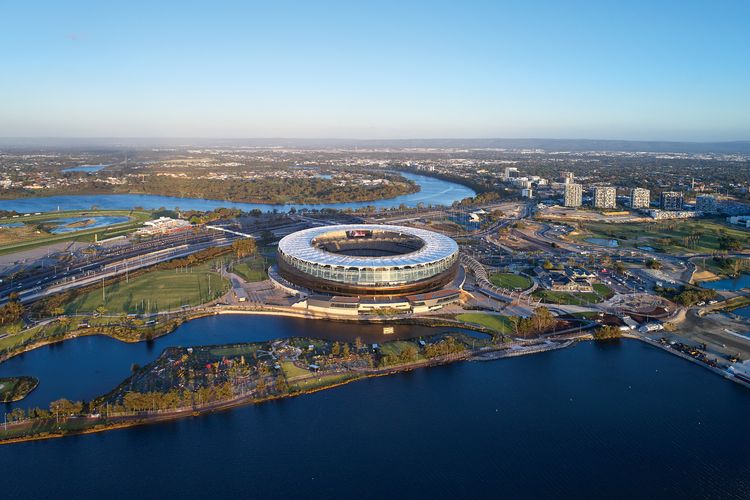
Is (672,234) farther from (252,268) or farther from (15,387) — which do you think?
(15,387)

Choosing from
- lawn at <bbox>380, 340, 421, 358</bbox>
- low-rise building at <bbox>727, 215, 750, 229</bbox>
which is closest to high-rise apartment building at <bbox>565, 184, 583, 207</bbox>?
low-rise building at <bbox>727, 215, 750, 229</bbox>

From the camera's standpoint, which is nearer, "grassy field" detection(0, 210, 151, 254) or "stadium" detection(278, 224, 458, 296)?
"stadium" detection(278, 224, 458, 296)

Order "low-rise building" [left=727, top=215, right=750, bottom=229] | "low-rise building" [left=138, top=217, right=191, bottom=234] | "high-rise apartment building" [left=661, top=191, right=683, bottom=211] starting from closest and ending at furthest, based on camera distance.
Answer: "low-rise building" [left=138, top=217, right=191, bottom=234] < "low-rise building" [left=727, top=215, right=750, bottom=229] < "high-rise apartment building" [left=661, top=191, right=683, bottom=211]

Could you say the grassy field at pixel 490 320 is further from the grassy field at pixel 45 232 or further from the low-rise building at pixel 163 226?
the grassy field at pixel 45 232

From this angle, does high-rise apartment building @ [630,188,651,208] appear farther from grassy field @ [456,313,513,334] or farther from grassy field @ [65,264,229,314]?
grassy field @ [65,264,229,314]

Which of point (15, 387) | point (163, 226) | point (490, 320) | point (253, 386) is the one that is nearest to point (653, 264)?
point (490, 320)

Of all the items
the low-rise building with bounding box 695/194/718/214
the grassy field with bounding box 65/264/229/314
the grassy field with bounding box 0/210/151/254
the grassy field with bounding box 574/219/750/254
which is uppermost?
the low-rise building with bounding box 695/194/718/214
